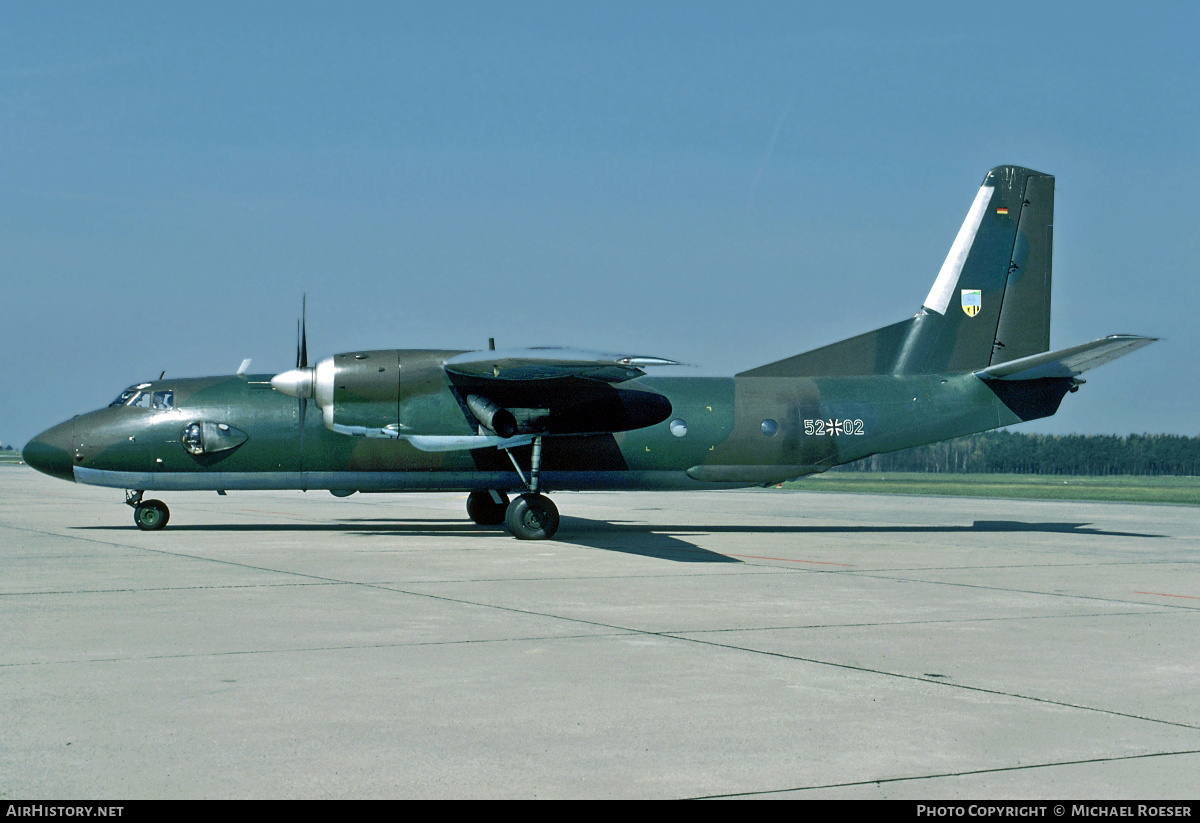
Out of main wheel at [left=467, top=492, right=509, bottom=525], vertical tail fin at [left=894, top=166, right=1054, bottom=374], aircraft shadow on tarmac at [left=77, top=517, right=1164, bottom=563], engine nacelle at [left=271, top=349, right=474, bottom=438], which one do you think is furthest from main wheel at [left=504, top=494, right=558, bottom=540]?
vertical tail fin at [left=894, top=166, right=1054, bottom=374]

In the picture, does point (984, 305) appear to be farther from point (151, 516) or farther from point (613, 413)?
point (151, 516)

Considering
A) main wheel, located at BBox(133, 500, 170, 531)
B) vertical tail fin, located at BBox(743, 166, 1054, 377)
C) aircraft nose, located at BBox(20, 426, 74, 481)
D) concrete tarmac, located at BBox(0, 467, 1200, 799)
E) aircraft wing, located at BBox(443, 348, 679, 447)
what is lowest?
concrete tarmac, located at BBox(0, 467, 1200, 799)

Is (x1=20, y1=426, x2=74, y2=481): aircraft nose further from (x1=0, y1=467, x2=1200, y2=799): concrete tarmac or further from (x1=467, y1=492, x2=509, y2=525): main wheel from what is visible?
(x1=467, y1=492, x2=509, y2=525): main wheel

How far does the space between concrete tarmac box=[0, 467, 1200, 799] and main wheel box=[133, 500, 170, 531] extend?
4.92 m

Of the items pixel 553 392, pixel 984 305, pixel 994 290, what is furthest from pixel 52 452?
pixel 994 290

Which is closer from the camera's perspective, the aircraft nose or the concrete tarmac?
the concrete tarmac

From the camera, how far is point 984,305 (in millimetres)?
Answer: 26125

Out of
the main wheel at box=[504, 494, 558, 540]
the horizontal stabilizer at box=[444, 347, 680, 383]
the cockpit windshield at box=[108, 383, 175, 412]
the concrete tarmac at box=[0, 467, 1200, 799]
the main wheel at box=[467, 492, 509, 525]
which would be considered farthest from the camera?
the main wheel at box=[467, 492, 509, 525]

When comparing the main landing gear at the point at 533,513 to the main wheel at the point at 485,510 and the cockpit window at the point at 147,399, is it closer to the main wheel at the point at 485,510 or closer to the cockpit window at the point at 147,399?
the main wheel at the point at 485,510

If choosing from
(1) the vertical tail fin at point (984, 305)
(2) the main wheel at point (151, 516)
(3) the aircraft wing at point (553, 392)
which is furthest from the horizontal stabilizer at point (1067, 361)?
(2) the main wheel at point (151, 516)

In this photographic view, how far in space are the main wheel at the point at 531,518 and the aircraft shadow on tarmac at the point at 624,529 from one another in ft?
1.24

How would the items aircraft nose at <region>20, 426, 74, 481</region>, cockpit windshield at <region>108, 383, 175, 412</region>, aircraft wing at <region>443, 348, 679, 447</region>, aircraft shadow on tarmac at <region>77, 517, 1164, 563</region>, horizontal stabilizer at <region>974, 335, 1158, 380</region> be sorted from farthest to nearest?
cockpit windshield at <region>108, 383, 175, 412</region>
aircraft nose at <region>20, 426, 74, 481</region>
aircraft shadow on tarmac at <region>77, 517, 1164, 563</region>
horizontal stabilizer at <region>974, 335, 1158, 380</region>
aircraft wing at <region>443, 348, 679, 447</region>

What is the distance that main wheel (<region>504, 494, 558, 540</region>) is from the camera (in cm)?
2286
